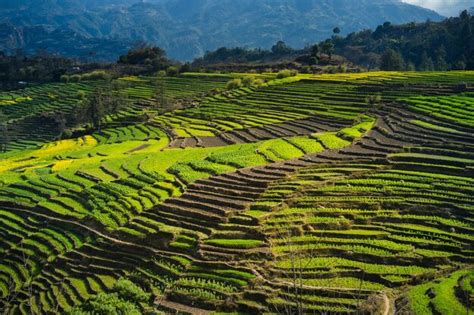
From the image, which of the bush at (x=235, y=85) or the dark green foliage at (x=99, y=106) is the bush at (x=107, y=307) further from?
the bush at (x=235, y=85)

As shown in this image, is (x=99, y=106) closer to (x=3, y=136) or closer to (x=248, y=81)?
(x=3, y=136)

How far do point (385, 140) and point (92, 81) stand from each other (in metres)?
78.0

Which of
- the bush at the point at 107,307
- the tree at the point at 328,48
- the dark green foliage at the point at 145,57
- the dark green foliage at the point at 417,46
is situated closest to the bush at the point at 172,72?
the dark green foliage at the point at 145,57

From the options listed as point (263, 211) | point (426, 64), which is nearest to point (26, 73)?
point (426, 64)

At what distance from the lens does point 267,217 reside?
25.6m

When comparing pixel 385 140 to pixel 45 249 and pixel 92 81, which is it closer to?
pixel 45 249

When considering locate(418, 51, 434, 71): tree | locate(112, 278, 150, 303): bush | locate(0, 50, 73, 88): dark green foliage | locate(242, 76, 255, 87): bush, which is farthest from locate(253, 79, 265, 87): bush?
locate(0, 50, 73, 88): dark green foliage

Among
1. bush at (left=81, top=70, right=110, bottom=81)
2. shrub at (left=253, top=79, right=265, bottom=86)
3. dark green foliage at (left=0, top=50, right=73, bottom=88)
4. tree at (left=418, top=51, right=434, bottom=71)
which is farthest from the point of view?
dark green foliage at (left=0, top=50, right=73, bottom=88)

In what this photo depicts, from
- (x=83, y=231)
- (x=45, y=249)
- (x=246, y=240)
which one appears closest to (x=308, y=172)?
(x=246, y=240)

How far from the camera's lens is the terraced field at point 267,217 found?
20.2 m

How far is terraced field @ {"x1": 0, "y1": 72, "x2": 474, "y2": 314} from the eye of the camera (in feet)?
66.4

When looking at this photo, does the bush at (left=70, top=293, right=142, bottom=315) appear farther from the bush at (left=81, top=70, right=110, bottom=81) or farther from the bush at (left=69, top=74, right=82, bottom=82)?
the bush at (left=69, top=74, right=82, bottom=82)

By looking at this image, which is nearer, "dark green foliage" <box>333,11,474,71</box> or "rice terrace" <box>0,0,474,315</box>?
"rice terrace" <box>0,0,474,315</box>

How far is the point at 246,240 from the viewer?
24078mm
